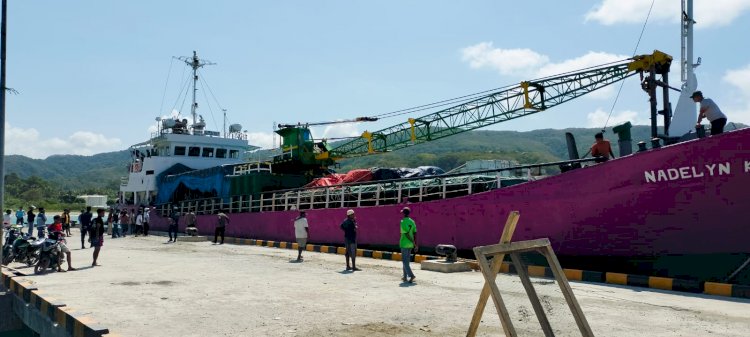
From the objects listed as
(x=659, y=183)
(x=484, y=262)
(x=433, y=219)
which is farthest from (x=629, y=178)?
→ (x=484, y=262)

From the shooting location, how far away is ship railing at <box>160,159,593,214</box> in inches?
578

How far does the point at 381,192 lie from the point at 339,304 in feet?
30.6

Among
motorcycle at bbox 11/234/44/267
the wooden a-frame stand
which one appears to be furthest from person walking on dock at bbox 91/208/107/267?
the wooden a-frame stand

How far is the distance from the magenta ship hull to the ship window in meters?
21.0

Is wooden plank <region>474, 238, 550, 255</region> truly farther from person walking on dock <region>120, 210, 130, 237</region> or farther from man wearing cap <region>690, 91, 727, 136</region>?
person walking on dock <region>120, 210, 130, 237</region>

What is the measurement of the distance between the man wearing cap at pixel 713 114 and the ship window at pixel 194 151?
87.5 ft

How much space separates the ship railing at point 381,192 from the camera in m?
14.7

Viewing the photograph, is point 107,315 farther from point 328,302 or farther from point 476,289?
Answer: point 476,289

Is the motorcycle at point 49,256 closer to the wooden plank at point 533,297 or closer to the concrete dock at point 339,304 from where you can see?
the concrete dock at point 339,304

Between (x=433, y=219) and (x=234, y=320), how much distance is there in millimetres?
8259

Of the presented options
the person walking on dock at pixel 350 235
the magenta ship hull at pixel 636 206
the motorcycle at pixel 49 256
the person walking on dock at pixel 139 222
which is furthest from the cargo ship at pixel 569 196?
the motorcycle at pixel 49 256

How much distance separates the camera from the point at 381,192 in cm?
1775

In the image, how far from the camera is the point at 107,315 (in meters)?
7.62

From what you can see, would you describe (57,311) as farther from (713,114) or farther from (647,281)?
(713,114)
